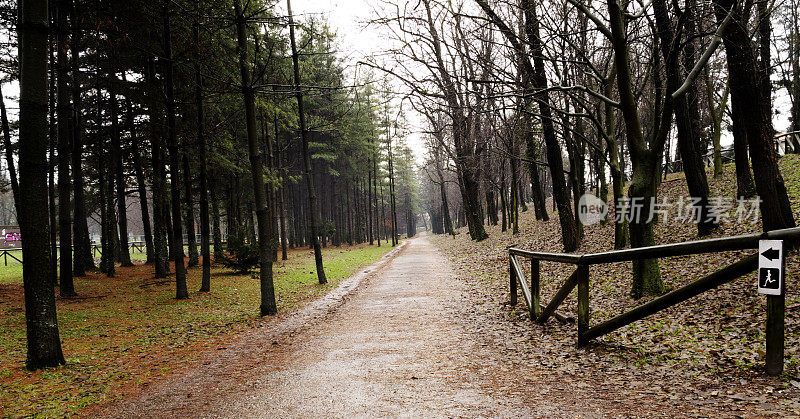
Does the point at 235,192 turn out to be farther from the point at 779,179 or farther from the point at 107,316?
the point at 779,179

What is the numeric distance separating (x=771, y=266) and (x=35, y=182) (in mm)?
8126

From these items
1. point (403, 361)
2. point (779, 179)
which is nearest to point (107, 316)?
point (403, 361)

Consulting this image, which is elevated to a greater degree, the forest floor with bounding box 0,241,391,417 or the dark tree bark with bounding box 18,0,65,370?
the dark tree bark with bounding box 18,0,65,370

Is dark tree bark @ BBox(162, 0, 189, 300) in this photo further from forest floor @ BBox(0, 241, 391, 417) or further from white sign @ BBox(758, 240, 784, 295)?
white sign @ BBox(758, 240, 784, 295)

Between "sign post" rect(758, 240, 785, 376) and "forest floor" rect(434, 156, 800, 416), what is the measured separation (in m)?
0.21

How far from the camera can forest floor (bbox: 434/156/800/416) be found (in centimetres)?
358

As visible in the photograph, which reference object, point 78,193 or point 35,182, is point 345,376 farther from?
point 78,193

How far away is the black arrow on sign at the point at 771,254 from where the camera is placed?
343 cm

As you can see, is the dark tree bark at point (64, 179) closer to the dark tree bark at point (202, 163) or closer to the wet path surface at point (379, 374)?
the dark tree bark at point (202, 163)

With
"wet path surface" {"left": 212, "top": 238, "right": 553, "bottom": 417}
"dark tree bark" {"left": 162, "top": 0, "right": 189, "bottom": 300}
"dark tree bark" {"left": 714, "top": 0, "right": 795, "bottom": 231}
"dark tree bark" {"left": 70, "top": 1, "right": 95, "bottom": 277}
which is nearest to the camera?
"wet path surface" {"left": 212, "top": 238, "right": 553, "bottom": 417}

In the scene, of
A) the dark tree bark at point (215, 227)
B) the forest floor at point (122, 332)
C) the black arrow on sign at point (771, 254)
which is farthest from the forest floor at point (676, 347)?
the dark tree bark at point (215, 227)

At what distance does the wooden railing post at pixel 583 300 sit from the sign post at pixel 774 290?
1.87 metres

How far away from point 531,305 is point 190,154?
1188 cm

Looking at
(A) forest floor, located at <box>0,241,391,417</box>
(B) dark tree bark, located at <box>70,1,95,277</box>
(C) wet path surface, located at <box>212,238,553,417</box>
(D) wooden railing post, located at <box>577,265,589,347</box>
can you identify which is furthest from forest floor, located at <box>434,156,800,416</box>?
(B) dark tree bark, located at <box>70,1,95,277</box>
